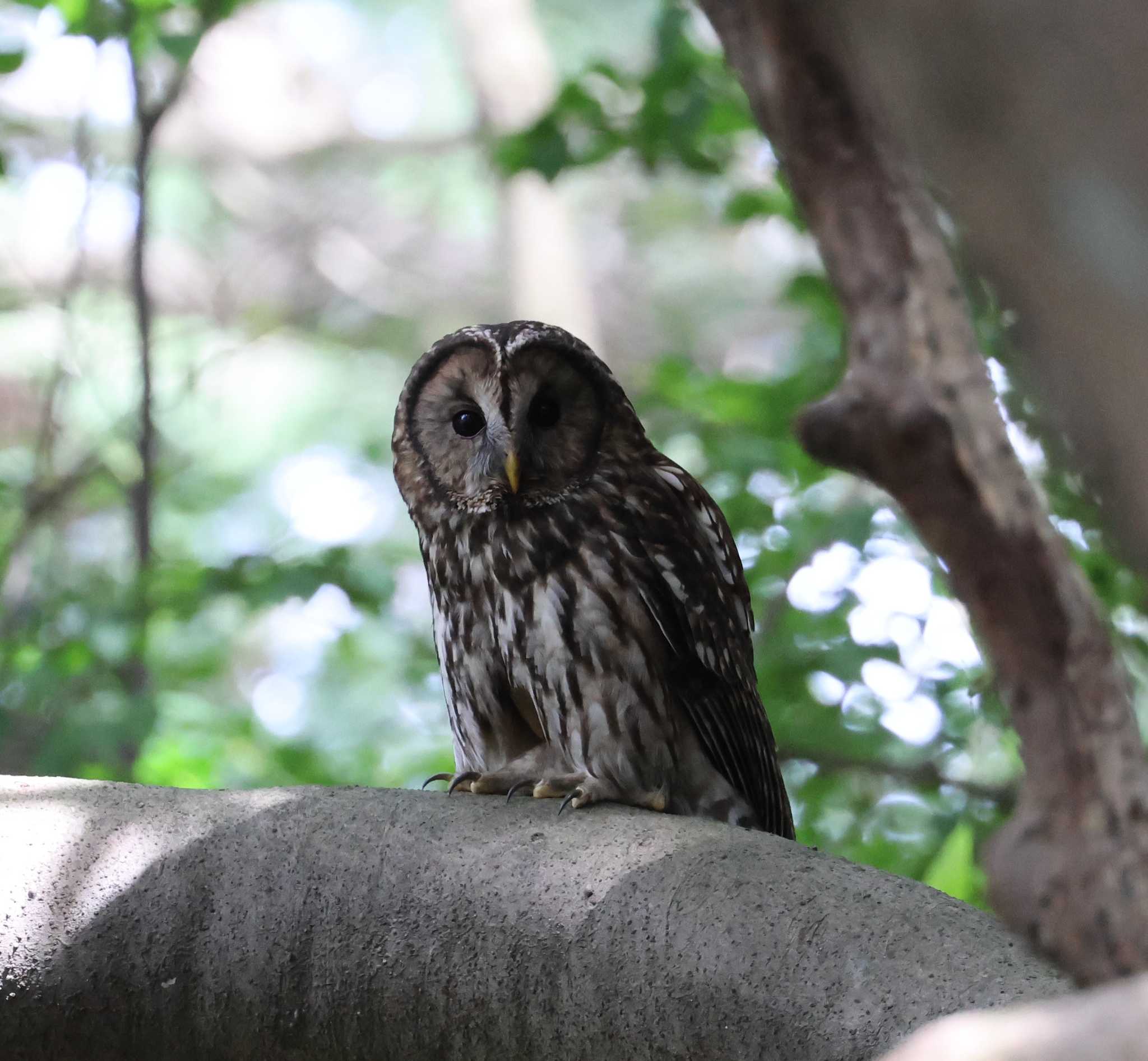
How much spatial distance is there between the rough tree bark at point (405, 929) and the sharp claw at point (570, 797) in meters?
0.17

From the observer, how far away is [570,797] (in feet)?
7.91

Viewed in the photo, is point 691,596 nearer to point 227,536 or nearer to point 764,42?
point 764,42

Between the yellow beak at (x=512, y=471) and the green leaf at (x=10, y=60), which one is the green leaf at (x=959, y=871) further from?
the green leaf at (x=10, y=60)

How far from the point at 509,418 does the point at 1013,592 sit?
1909 millimetres

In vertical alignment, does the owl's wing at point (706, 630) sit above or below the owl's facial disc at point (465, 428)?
below

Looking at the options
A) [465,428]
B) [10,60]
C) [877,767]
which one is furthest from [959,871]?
[10,60]

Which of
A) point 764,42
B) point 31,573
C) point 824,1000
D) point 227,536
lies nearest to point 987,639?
point 764,42

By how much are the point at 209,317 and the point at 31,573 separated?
443 cm

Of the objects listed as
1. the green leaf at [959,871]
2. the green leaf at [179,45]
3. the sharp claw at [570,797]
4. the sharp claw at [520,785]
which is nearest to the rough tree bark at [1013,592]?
the sharp claw at [570,797]

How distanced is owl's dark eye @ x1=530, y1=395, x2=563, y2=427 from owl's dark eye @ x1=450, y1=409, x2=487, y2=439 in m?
0.11

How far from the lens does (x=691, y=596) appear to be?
282 cm

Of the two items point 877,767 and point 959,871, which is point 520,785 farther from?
point 877,767

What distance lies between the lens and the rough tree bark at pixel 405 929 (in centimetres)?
181

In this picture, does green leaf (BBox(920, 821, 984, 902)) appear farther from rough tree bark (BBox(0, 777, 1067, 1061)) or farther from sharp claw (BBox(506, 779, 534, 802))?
rough tree bark (BBox(0, 777, 1067, 1061))
